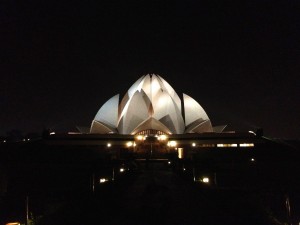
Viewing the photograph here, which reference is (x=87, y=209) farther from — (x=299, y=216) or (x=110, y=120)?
(x=110, y=120)

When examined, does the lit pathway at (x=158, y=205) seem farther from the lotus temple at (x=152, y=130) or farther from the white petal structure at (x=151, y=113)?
the white petal structure at (x=151, y=113)

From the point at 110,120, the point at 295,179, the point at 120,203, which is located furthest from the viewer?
the point at 110,120

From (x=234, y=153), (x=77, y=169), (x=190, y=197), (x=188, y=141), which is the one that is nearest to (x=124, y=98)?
(x=188, y=141)

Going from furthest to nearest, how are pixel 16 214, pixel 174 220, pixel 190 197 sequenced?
pixel 16 214, pixel 190 197, pixel 174 220

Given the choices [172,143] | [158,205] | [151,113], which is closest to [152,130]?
[151,113]

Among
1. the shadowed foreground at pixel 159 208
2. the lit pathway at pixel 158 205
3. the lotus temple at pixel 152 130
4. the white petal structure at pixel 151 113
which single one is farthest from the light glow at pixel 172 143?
the shadowed foreground at pixel 159 208

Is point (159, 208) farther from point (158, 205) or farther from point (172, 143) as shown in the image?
point (172, 143)

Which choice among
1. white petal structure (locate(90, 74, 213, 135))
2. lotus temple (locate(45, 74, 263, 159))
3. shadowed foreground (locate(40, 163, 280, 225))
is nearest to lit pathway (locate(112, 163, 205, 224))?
shadowed foreground (locate(40, 163, 280, 225))

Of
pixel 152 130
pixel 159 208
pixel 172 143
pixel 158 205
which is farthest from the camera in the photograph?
pixel 152 130
